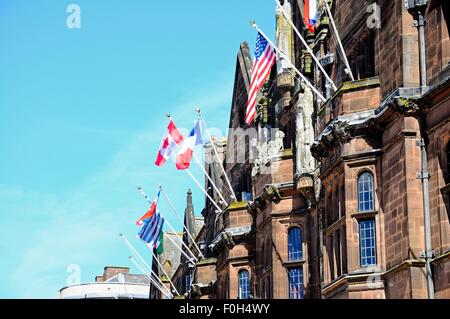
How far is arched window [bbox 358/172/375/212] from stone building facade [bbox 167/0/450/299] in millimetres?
32

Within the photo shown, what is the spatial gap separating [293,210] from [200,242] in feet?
77.2

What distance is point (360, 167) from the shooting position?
37.2 meters

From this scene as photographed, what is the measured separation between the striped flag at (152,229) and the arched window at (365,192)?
2654cm

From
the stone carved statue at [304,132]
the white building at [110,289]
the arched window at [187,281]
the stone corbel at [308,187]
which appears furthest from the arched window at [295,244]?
the white building at [110,289]

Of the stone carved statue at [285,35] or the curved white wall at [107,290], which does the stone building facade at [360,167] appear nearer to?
the stone carved statue at [285,35]

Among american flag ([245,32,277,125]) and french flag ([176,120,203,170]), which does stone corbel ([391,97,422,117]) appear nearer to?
american flag ([245,32,277,125])

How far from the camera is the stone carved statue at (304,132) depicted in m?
47.1

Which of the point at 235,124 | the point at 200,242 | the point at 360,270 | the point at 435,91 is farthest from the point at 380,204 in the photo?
the point at 200,242

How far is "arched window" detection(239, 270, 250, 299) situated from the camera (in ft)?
179

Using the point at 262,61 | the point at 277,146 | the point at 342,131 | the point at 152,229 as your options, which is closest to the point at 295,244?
the point at 277,146

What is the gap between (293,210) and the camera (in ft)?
157
